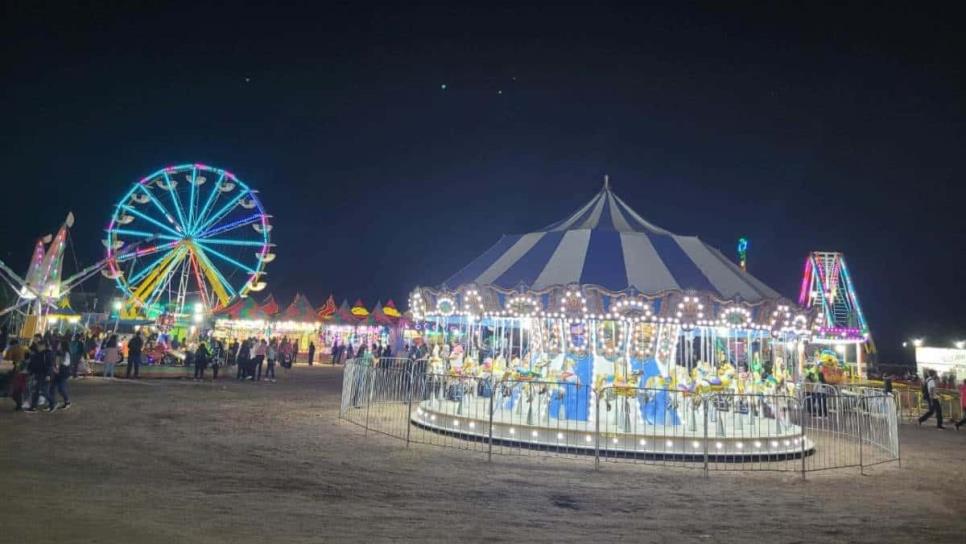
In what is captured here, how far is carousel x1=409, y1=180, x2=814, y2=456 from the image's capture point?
8.80m

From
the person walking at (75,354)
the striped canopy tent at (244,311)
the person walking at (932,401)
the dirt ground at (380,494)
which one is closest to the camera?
the dirt ground at (380,494)

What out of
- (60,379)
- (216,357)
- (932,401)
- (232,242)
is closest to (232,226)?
(232,242)

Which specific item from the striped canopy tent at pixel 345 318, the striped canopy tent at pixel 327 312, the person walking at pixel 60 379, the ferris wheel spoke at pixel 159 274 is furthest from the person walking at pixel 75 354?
the striped canopy tent at pixel 345 318

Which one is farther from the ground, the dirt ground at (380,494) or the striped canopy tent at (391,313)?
the striped canopy tent at (391,313)

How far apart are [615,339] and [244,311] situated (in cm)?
2290

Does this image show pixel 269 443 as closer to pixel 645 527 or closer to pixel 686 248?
pixel 645 527

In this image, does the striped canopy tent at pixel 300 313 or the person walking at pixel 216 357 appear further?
the striped canopy tent at pixel 300 313

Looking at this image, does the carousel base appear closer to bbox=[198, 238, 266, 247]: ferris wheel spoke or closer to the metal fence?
the metal fence

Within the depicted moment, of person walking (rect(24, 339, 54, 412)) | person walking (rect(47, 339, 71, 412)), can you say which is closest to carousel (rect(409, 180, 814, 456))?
person walking (rect(47, 339, 71, 412))

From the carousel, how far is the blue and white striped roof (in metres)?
0.04

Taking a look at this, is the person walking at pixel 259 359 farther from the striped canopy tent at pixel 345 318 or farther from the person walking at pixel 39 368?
the striped canopy tent at pixel 345 318

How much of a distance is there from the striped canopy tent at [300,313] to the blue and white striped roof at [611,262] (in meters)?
20.9

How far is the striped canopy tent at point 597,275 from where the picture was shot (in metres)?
9.49

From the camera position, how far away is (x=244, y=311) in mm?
28391
